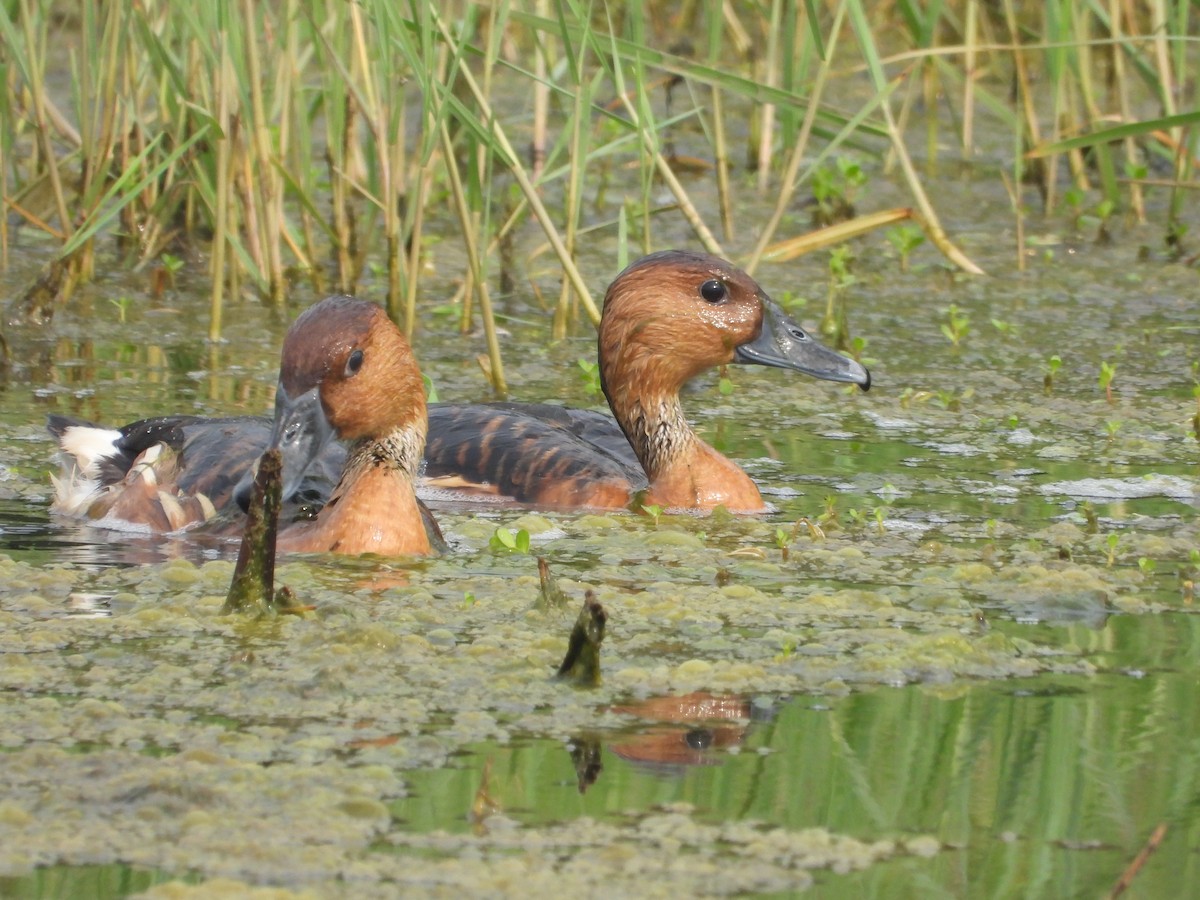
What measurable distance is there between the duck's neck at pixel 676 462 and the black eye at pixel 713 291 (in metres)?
0.33

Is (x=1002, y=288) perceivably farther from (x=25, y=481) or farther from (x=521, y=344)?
(x=25, y=481)

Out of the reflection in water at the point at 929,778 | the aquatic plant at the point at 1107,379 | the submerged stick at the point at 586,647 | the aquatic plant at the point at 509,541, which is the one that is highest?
the aquatic plant at the point at 1107,379

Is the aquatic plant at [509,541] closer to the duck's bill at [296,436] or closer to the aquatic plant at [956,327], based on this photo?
the duck's bill at [296,436]

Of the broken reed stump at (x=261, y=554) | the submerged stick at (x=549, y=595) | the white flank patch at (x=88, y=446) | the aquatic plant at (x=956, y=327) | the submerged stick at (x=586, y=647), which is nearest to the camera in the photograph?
the submerged stick at (x=586, y=647)

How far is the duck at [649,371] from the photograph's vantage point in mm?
6340

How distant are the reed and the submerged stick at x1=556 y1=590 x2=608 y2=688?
2.57 meters

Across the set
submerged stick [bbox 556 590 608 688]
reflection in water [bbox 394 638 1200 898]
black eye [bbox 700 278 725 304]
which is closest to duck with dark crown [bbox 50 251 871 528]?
black eye [bbox 700 278 725 304]

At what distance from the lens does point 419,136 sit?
7082 mm

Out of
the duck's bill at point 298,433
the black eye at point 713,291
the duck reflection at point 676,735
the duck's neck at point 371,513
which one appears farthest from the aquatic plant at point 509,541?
the black eye at point 713,291

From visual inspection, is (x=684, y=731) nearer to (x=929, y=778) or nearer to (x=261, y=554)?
(x=929, y=778)

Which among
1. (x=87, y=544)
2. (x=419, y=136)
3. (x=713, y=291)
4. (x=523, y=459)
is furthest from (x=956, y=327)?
(x=87, y=544)

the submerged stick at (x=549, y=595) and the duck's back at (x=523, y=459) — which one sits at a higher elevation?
the duck's back at (x=523, y=459)

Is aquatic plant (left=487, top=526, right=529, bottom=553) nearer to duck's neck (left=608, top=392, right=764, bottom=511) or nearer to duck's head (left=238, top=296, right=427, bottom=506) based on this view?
duck's head (left=238, top=296, right=427, bottom=506)

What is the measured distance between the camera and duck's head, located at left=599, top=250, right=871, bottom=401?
6.59m
